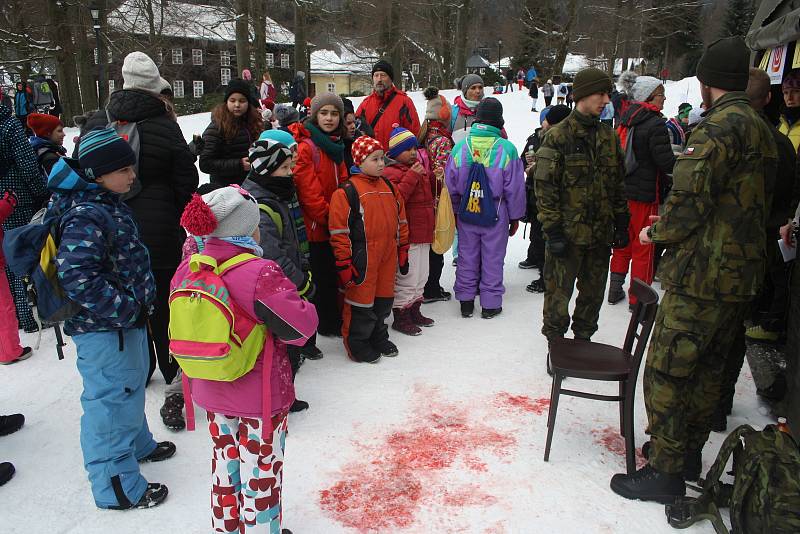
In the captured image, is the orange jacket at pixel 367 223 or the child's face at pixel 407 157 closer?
the orange jacket at pixel 367 223

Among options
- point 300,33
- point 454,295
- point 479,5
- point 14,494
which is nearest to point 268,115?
point 454,295

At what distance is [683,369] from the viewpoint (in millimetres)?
2984

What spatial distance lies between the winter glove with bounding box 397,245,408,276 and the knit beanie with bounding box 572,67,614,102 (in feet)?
6.09

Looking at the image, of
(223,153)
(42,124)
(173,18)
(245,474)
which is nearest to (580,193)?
(223,153)

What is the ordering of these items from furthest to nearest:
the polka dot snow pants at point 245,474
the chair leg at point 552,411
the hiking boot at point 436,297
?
the hiking boot at point 436,297 → the chair leg at point 552,411 → the polka dot snow pants at point 245,474

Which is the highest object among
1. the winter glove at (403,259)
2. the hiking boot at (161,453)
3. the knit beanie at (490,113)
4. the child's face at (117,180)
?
the knit beanie at (490,113)

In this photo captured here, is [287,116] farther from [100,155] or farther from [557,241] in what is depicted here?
[100,155]

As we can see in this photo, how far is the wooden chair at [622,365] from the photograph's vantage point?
3271 mm

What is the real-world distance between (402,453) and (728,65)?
2805 mm

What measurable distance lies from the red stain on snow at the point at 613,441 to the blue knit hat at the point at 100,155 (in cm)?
329

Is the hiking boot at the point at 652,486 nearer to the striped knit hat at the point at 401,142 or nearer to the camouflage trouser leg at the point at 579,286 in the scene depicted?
the camouflage trouser leg at the point at 579,286

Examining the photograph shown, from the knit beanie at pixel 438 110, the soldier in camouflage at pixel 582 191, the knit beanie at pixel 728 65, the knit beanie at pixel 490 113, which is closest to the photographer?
the knit beanie at pixel 728 65

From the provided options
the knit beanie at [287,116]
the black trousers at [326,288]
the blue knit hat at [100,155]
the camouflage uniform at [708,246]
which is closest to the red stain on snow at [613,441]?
the camouflage uniform at [708,246]

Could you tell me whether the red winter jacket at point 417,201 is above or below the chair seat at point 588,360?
above
